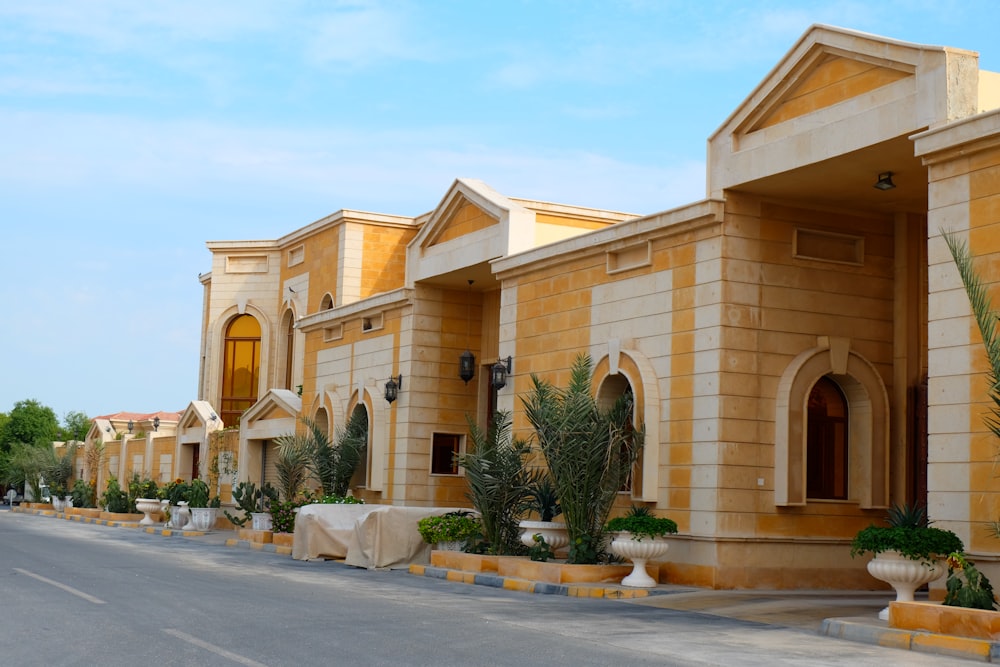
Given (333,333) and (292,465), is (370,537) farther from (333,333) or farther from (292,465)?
(333,333)

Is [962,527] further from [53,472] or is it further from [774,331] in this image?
[53,472]

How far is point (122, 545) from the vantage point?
25.9m

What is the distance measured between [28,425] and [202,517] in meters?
63.6

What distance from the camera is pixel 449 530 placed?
2064cm

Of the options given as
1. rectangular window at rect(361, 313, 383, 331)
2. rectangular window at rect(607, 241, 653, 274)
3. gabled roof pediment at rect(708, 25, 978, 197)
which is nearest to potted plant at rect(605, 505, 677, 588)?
rectangular window at rect(607, 241, 653, 274)

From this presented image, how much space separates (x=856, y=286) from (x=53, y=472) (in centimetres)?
4235

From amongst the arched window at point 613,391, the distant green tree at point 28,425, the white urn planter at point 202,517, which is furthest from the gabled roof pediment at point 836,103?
the distant green tree at point 28,425

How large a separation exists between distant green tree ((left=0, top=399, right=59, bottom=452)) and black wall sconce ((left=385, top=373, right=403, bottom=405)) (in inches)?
2683

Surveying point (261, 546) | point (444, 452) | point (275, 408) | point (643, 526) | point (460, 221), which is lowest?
point (261, 546)

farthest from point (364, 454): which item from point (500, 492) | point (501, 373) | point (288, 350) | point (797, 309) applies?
point (288, 350)

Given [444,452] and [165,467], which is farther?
[165,467]

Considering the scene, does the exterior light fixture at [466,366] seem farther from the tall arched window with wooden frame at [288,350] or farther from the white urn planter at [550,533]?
the tall arched window with wooden frame at [288,350]

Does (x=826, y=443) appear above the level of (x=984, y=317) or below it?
below

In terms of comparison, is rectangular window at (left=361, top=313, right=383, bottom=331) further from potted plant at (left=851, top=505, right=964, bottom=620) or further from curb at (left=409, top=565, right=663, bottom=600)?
potted plant at (left=851, top=505, right=964, bottom=620)
